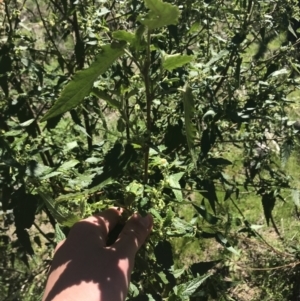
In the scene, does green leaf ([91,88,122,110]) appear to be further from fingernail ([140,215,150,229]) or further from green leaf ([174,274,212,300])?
A: green leaf ([174,274,212,300])

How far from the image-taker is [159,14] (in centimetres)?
87

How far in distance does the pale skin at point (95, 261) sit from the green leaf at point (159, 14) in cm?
63

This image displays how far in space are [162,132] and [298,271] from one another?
157cm

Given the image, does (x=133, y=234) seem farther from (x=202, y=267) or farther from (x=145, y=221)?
(x=202, y=267)

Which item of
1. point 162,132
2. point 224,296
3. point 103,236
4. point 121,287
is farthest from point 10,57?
point 224,296

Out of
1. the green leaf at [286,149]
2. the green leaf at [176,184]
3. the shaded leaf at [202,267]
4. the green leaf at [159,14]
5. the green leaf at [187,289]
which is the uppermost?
the green leaf at [159,14]

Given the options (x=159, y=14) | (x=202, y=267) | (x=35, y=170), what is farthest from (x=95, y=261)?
(x=202, y=267)

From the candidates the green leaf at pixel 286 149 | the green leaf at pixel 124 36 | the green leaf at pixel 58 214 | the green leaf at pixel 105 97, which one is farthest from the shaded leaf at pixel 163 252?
the green leaf at pixel 124 36

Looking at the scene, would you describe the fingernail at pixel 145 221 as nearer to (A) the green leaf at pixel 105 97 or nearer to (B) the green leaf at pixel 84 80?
(A) the green leaf at pixel 105 97

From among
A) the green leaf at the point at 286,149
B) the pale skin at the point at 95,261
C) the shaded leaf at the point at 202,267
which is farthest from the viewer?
the green leaf at the point at 286,149

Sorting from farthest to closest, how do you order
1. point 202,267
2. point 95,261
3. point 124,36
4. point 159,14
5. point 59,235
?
1. point 202,267
2. point 59,235
3. point 95,261
4. point 124,36
5. point 159,14

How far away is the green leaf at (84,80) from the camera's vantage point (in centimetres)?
92

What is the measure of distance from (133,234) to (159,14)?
67 centimetres

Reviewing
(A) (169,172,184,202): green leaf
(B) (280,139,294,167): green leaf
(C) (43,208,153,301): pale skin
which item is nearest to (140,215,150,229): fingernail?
(C) (43,208,153,301): pale skin
